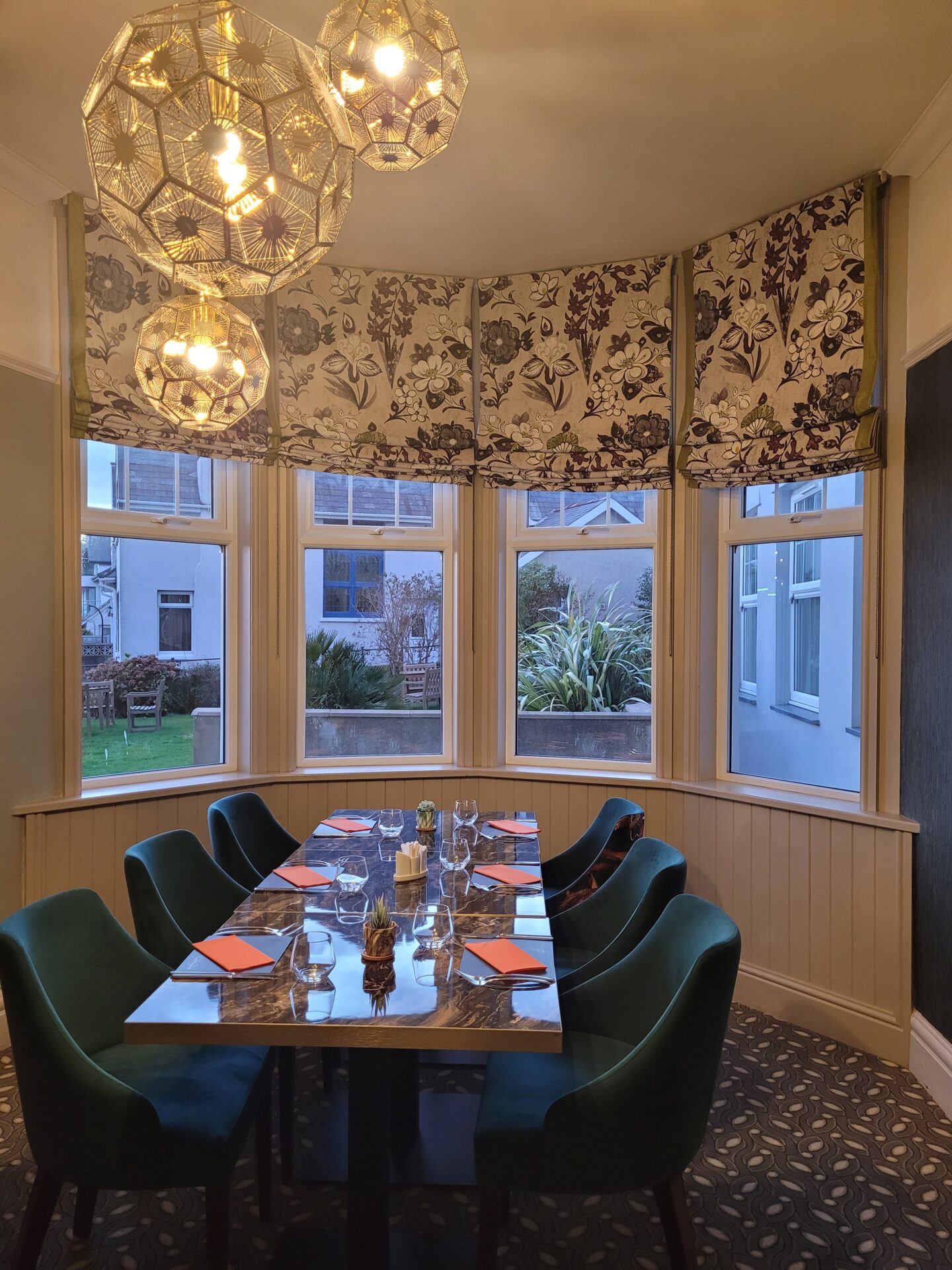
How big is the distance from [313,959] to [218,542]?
2.56m

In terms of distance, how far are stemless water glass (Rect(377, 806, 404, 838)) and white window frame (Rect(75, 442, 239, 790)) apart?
0.99 metres

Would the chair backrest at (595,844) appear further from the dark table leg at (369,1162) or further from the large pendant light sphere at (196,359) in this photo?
the large pendant light sphere at (196,359)

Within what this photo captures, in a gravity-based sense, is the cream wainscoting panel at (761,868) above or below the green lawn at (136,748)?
below

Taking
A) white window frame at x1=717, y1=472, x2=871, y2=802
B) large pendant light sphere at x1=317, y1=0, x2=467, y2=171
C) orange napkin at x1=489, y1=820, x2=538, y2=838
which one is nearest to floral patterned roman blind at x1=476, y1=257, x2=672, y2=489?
white window frame at x1=717, y1=472, x2=871, y2=802

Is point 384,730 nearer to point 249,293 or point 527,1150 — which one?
point 527,1150

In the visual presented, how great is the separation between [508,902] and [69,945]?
1.15 metres

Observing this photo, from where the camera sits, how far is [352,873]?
2.48 metres

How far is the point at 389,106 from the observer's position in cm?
177

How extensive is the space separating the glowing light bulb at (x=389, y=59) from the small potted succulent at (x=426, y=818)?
2.22 m

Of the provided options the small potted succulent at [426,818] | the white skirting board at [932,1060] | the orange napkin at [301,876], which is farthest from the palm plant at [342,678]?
the white skirting board at [932,1060]

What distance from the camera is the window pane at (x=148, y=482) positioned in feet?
11.6

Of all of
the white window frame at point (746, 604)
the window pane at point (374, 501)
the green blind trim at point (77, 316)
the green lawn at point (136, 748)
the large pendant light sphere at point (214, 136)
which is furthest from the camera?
the window pane at point (374, 501)

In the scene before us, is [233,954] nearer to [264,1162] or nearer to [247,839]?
[264,1162]

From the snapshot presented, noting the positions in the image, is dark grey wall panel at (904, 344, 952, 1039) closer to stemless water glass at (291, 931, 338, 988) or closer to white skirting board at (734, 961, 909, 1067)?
white skirting board at (734, 961, 909, 1067)
